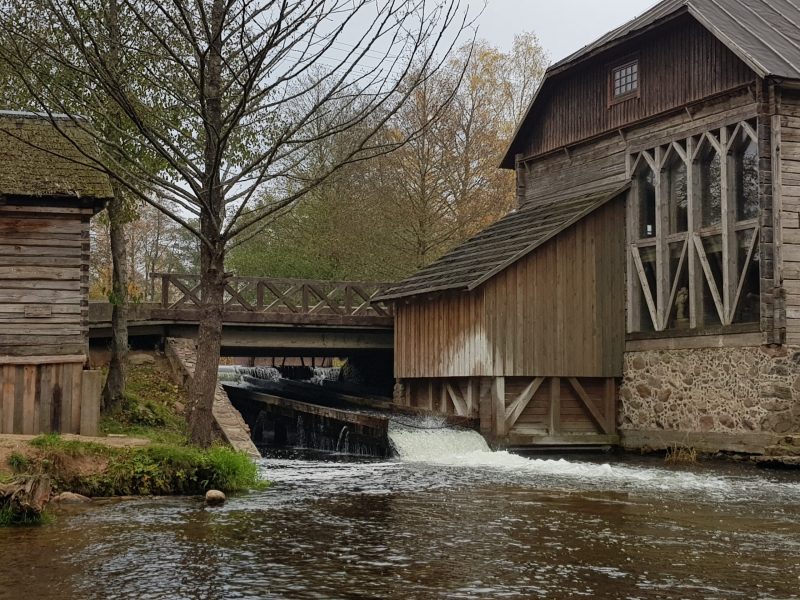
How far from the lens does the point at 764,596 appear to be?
6.95 m

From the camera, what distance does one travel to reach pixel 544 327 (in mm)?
20703

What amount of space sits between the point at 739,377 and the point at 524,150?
9.24 m

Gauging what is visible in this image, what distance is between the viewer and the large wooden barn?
1750cm

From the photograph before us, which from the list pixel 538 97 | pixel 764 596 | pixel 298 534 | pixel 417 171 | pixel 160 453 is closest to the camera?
pixel 764 596

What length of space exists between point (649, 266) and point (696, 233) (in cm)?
214

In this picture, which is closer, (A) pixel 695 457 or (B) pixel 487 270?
(A) pixel 695 457

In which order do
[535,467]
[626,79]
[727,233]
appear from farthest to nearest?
[626,79] → [727,233] → [535,467]

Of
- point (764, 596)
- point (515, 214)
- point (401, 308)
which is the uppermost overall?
point (515, 214)

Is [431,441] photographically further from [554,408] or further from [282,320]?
[282,320]

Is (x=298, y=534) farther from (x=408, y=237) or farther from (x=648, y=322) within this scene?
(x=408, y=237)

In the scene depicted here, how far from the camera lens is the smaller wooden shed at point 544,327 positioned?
20.5 m

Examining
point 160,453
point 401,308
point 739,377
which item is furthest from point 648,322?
point 160,453

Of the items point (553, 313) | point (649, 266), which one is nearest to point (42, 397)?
point (553, 313)

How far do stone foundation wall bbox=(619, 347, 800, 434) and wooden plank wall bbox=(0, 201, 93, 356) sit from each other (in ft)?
37.5
